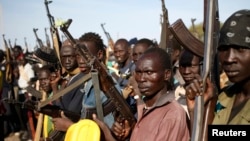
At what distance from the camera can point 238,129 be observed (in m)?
2.05

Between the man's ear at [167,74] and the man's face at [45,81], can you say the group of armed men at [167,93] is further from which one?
the man's face at [45,81]

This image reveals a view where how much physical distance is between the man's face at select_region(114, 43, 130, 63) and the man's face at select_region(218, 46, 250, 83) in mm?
4780

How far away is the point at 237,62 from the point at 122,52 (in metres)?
4.90

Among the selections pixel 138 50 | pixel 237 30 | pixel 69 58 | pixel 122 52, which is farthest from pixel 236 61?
pixel 122 52

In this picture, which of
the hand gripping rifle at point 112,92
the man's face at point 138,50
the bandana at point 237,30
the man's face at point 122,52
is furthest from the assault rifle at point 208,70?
the man's face at point 122,52

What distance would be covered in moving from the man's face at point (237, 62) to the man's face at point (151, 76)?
2.34 feet

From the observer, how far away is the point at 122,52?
22.7 feet

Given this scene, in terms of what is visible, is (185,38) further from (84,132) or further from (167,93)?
(84,132)

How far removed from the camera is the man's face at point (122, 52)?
690 centimetres

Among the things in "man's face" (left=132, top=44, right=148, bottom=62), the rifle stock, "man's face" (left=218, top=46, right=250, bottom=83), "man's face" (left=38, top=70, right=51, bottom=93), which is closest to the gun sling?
the rifle stock

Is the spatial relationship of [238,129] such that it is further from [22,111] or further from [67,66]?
[22,111]

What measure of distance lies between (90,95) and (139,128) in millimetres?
987

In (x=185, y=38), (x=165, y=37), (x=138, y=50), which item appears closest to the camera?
(x=185, y=38)

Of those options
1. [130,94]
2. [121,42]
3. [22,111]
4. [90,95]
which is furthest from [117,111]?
[22,111]
